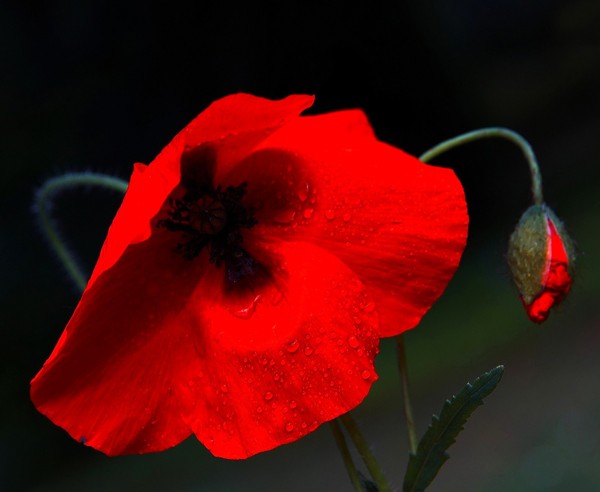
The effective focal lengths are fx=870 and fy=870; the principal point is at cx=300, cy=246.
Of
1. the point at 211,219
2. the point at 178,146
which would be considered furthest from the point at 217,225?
the point at 178,146

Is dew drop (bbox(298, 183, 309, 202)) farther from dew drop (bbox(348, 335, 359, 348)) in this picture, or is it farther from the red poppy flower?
dew drop (bbox(348, 335, 359, 348))

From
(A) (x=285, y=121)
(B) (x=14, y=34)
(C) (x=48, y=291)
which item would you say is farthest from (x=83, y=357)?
(B) (x=14, y=34)

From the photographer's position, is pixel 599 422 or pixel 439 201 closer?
pixel 439 201

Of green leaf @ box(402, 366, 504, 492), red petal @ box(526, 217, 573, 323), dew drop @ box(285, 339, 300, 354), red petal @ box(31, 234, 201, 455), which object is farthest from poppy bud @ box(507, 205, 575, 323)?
red petal @ box(31, 234, 201, 455)

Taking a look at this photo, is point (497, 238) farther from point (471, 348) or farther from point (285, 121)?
point (285, 121)

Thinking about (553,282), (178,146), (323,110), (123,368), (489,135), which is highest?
(178,146)

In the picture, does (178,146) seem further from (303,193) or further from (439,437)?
(439,437)

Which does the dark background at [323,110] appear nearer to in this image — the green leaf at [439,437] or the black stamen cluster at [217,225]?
the green leaf at [439,437]
